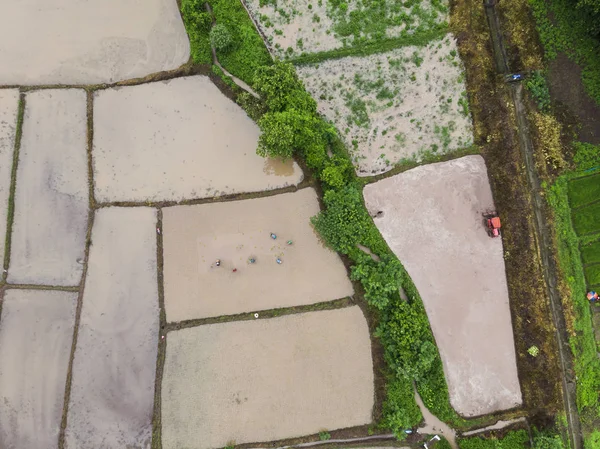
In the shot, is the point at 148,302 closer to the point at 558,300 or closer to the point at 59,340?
the point at 59,340

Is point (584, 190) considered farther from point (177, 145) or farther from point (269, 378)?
point (177, 145)

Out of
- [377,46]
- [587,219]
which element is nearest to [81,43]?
[377,46]

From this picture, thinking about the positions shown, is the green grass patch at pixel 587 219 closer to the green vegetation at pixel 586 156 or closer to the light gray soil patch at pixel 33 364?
the green vegetation at pixel 586 156

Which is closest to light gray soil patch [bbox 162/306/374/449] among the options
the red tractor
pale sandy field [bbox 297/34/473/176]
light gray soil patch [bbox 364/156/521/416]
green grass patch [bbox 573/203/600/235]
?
light gray soil patch [bbox 364/156/521/416]

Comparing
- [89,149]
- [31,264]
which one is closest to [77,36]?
[89,149]

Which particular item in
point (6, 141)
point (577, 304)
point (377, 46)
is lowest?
point (577, 304)

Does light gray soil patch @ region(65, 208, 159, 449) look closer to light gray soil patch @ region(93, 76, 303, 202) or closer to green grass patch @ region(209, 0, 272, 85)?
light gray soil patch @ region(93, 76, 303, 202)
